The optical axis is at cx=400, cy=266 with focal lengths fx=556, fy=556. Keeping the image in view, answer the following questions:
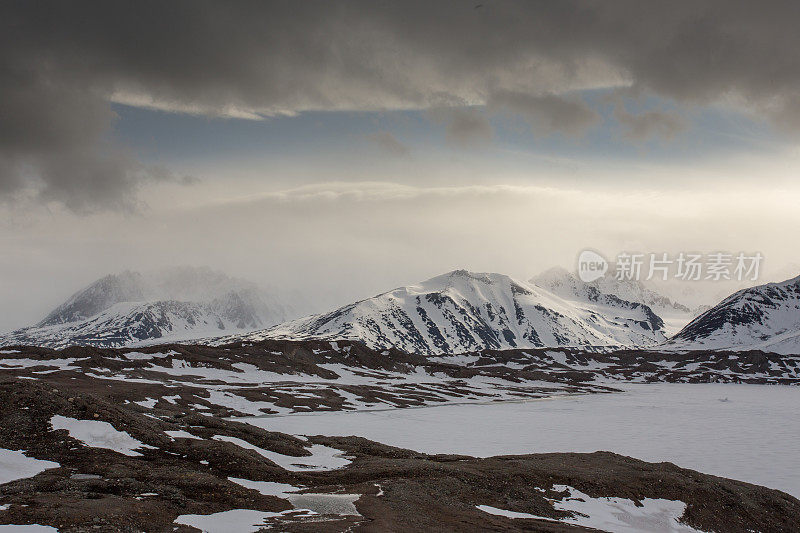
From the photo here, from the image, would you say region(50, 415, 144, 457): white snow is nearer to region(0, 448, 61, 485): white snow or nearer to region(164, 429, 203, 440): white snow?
region(0, 448, 61, 485): white snow

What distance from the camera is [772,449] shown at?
235 ft

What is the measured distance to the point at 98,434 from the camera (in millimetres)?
39938

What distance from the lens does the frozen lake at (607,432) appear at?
64.2 m

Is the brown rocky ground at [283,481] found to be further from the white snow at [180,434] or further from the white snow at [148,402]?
the white snow at [148,402]

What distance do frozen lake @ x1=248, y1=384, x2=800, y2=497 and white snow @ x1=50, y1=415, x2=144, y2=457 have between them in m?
34.6

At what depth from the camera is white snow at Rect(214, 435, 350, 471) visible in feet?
141

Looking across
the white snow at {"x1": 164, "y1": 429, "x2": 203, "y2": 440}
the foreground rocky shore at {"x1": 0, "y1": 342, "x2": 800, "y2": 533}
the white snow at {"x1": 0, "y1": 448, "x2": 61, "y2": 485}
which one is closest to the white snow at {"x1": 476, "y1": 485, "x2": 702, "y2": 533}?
the foreground rocky shore at {"x1": 0, "y1": 342, "x2": 800, "y2": 533}

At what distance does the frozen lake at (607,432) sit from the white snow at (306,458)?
18.4 metres

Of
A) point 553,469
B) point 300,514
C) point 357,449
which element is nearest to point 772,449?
point 553,469

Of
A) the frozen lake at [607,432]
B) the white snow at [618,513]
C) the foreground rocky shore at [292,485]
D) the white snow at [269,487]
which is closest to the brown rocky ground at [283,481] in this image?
the foreground rocky shore at [292,485]

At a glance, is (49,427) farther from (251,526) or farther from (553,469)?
(553,469)

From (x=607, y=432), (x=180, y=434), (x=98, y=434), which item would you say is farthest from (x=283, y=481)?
(x=607, y=432)

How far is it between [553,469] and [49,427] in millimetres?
37315

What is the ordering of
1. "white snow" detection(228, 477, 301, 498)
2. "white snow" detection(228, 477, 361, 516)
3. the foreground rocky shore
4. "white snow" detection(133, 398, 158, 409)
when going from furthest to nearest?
"white snow" detection(133, 398, 158, 409) < "white snow" detection(228, 477, 301, 498) < "white snow" detection(228, 477, 361, 516) < the foreground rocky shore
